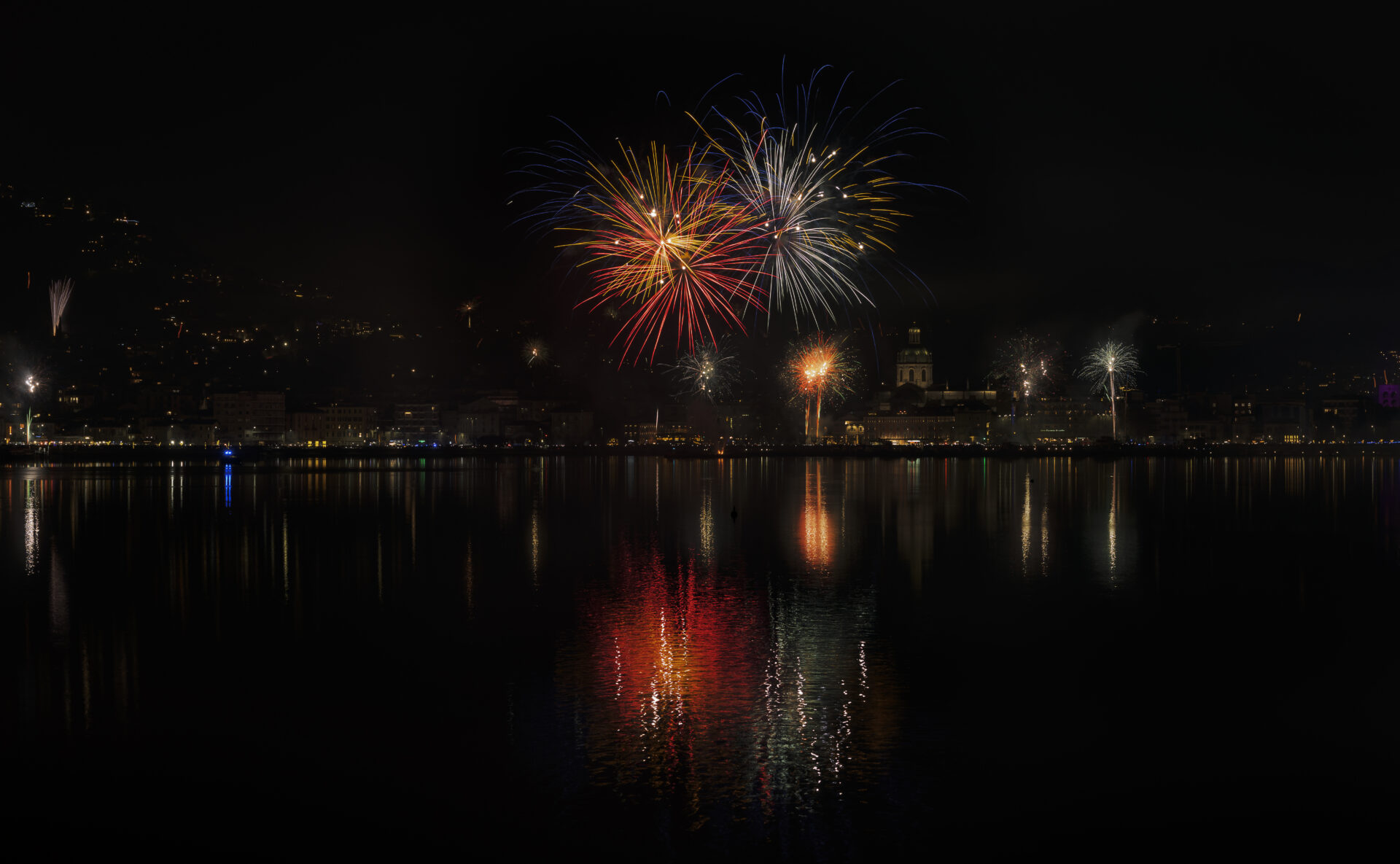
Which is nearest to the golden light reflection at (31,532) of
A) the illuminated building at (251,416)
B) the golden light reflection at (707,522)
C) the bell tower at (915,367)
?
the golden light reflection at (707,522)

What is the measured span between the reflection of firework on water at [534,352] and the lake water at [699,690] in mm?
99749

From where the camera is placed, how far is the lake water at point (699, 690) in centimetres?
715

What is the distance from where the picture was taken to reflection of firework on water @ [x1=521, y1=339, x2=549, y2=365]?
121875mm

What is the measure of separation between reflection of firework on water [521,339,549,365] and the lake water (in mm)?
99749

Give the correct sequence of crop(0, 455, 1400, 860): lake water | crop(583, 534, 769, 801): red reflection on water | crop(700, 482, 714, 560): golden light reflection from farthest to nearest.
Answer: crop(700, 482, 714, 560): golden light reflection
crop(583, 534, 769, 801): red reflection on water
crop(0, 455, 1400, 860): lake water

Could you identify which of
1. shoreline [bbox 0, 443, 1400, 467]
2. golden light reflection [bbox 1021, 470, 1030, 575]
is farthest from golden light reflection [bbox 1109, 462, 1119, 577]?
shoreline [bbox 0, 443, 1400, 467]

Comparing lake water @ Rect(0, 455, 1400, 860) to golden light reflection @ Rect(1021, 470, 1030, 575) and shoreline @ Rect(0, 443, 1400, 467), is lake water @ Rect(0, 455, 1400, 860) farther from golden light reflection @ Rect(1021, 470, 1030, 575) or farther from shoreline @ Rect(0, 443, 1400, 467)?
shoreline @ Rect(0, 443, 1400, 467)

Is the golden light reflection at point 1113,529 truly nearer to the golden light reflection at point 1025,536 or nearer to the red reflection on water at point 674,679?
the golden light reflection at point 1025,536

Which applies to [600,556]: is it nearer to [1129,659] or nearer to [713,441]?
[1129,659]

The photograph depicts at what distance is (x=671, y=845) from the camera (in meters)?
6.63

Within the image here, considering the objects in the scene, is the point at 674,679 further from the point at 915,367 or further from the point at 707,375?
the point at 915,367

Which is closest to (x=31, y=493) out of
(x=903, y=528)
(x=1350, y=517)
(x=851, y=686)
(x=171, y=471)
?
(x=171, y=471)

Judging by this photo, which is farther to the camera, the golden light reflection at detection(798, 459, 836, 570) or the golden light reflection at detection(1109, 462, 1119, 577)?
the golden light reflection at detection(798, 459, 836, 570)

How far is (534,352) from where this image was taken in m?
118
